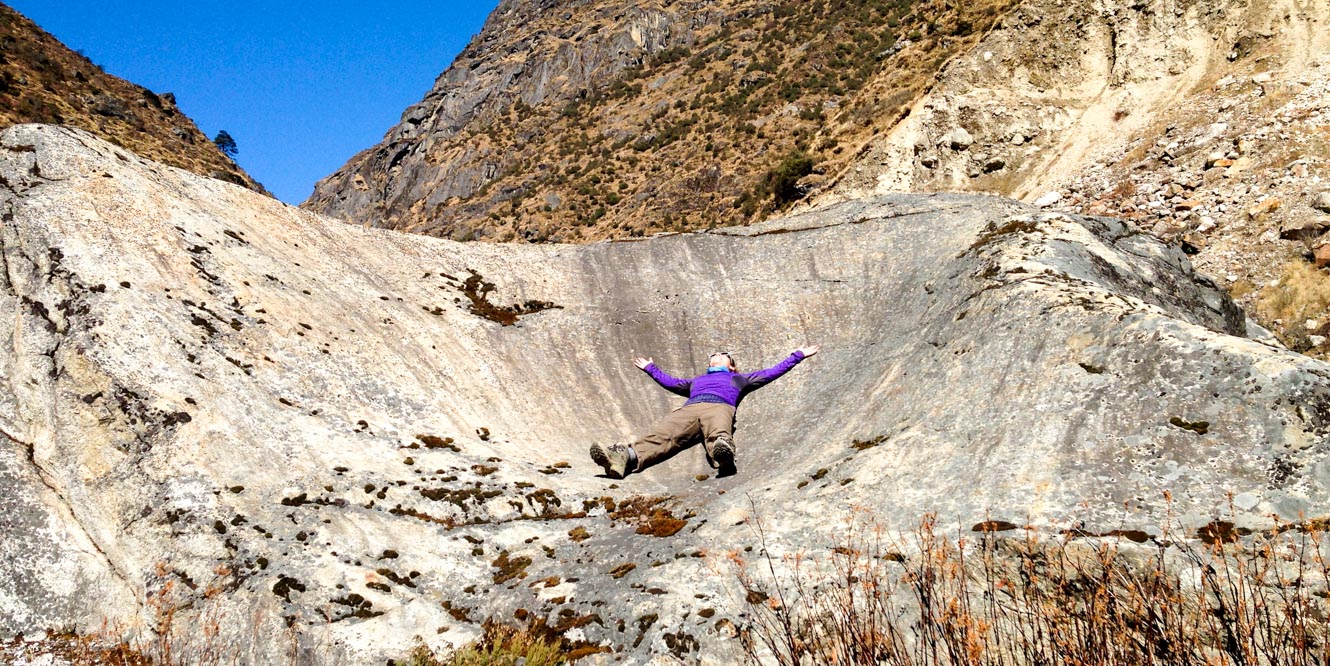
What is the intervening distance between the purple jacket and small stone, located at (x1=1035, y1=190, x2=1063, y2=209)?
58.4 feet

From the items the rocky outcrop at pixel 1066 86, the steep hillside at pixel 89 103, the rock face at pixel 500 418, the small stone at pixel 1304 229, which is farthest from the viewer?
the steep hillside at pixel 89 103

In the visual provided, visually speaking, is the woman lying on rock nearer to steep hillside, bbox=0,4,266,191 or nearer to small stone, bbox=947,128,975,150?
small stone, bbox=947,128,975,150

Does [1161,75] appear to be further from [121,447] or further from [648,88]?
[648,88]

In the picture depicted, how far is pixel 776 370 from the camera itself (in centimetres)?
1553

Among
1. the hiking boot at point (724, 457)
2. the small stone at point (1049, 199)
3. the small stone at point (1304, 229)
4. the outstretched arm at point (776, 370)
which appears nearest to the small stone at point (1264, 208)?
the small stone at point (1304, 229)

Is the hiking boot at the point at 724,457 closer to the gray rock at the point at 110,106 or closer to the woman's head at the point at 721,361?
the woman's head at the point at 721,361

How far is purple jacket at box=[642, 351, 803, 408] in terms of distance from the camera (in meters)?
14.5

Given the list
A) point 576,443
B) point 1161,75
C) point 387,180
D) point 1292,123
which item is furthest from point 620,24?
point 576,443

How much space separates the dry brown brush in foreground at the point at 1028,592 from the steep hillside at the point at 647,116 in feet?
116

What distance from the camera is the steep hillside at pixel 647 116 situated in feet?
160

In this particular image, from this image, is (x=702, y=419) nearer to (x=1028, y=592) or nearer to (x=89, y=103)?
(x=1028, y=592)

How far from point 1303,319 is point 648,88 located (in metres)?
77.1

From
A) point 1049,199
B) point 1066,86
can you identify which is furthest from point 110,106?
point 1066,86

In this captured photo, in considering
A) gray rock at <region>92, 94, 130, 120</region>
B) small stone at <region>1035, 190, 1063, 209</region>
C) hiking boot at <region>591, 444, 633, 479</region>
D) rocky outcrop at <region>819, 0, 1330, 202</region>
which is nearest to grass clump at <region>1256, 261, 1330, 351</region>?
small stone at <region>1035, 190, 1063, 209</region>
